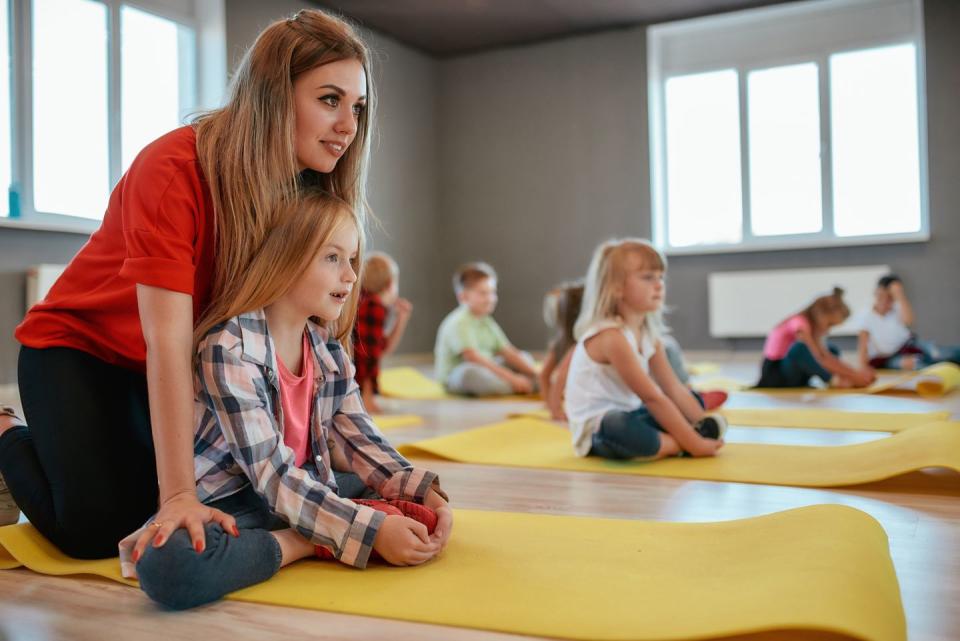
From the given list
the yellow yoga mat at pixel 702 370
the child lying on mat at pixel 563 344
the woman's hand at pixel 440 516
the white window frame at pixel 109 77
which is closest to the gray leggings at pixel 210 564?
the woman's hand at pixel 440 516

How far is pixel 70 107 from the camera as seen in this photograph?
4207 mm

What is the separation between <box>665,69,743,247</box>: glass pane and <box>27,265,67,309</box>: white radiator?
165 inches

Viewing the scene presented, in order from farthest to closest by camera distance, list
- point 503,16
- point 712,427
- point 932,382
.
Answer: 1. point 503,16
2. point 932,382
3. point 712,427

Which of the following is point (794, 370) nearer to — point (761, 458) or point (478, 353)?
point (478, 353)

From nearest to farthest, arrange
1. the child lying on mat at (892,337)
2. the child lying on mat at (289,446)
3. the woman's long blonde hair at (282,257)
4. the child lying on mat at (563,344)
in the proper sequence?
the child lying on mat at (289,446) < the woman's long blonde hair at (282,257) < the child lying on mat at (563,344) < the child lying on mat at (892,337)

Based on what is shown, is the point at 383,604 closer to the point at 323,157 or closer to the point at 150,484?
the point at 150,484

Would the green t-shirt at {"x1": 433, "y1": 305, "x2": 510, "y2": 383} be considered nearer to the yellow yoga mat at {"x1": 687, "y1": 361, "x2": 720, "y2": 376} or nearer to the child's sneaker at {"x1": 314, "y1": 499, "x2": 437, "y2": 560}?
the yellow yoga mat at {"x1": 687, "y1": 361, "x2": 720, "y2": 376}

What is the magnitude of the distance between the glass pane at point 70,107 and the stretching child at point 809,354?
3440mm

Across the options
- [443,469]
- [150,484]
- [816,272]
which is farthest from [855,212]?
[150,484]

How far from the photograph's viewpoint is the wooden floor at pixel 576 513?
962mm

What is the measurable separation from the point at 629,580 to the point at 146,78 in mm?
4385

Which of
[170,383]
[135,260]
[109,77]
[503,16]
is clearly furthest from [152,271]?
[503,16]

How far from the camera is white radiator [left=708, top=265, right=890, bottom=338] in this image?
18.4 feet

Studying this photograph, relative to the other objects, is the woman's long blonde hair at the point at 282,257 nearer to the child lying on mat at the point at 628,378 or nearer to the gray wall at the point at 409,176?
the child lying on mat at the point at 628,378
